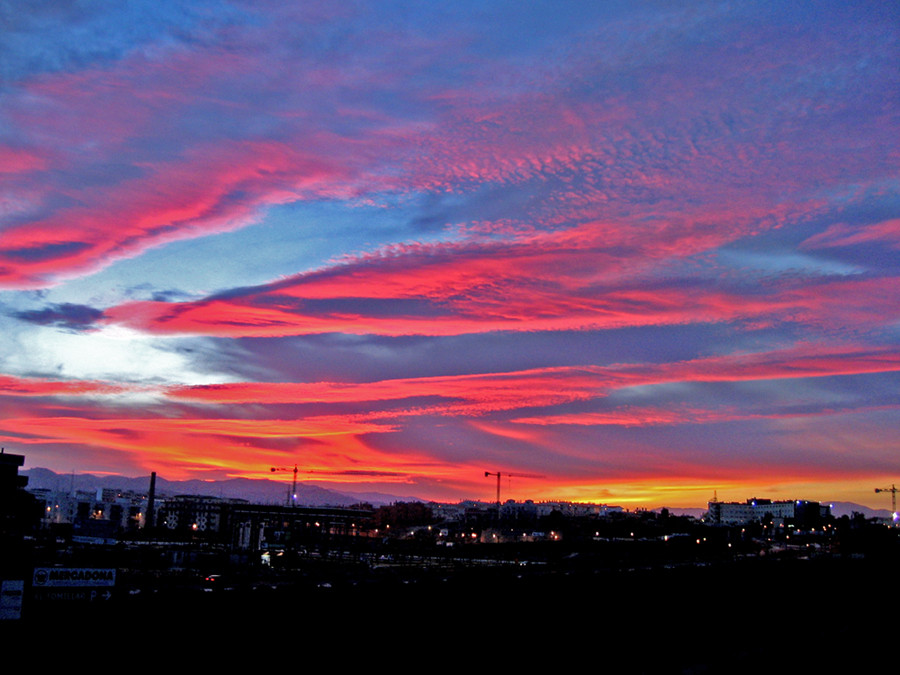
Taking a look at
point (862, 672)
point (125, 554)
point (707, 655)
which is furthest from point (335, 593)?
point (125, 554)

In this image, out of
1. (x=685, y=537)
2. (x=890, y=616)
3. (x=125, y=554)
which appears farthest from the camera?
(x=685, y=537)

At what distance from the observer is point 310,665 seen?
1254 inches

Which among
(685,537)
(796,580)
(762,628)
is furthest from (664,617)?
(685,537)

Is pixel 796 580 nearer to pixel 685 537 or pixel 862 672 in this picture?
pixel 862 672

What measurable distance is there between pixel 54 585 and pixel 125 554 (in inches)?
2543

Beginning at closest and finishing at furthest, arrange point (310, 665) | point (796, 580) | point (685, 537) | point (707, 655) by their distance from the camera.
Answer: point (310, 665) → point (707, 655) → point (796, 580) → point (685, 537)

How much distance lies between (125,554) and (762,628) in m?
84.9

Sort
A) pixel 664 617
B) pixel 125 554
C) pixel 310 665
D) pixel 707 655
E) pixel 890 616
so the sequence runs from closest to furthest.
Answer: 1. pixel 310 665
2. pixel 707 655
3. pixel 664 617
4. pixel 890 616
5. pixel 125 554

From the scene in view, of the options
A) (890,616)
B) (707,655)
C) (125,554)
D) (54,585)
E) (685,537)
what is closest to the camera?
(707,655)

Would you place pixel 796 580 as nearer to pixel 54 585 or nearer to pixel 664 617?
pixel 664 617

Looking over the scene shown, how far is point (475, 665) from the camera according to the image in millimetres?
32875

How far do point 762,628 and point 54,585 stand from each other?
41.2 meters

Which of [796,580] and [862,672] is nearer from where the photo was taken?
[862,672]

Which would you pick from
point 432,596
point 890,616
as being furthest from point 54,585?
point 890,616
